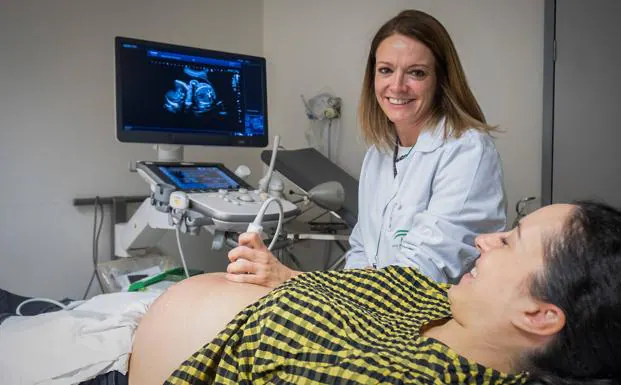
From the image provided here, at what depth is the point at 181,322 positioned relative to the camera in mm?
1012

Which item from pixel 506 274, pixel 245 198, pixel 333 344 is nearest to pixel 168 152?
pixel 245 198

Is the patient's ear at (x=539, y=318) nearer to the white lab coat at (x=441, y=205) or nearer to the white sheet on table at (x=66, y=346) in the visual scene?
the white lab coat at (x=441, y=205)

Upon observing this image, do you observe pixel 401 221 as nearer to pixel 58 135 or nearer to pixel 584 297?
pixel 584 297

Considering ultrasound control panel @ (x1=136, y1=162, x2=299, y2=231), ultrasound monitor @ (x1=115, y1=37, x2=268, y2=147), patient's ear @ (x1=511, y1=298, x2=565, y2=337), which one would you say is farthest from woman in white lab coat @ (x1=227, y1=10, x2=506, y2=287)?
ultrasound monitor @ (x1=115, y1=37, x2=268, y2=147)

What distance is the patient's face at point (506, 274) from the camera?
799mm

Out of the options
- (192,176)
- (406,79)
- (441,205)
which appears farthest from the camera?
(192,176)

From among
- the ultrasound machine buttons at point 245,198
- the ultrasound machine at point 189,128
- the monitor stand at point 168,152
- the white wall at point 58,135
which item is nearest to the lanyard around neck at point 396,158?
the ultrasound machine at point 189,128

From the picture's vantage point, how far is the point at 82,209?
93.7 inches

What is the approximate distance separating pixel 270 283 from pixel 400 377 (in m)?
0.43

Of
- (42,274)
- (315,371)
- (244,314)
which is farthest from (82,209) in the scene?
(315,371)

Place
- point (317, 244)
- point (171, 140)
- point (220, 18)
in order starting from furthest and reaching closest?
1. point (317, 244)
2. point (220, 18)
3. point (171, 140)

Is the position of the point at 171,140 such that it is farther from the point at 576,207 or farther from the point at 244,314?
the point at 576,207

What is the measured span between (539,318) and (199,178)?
1343 millimetres

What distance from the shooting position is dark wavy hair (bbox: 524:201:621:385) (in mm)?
720
